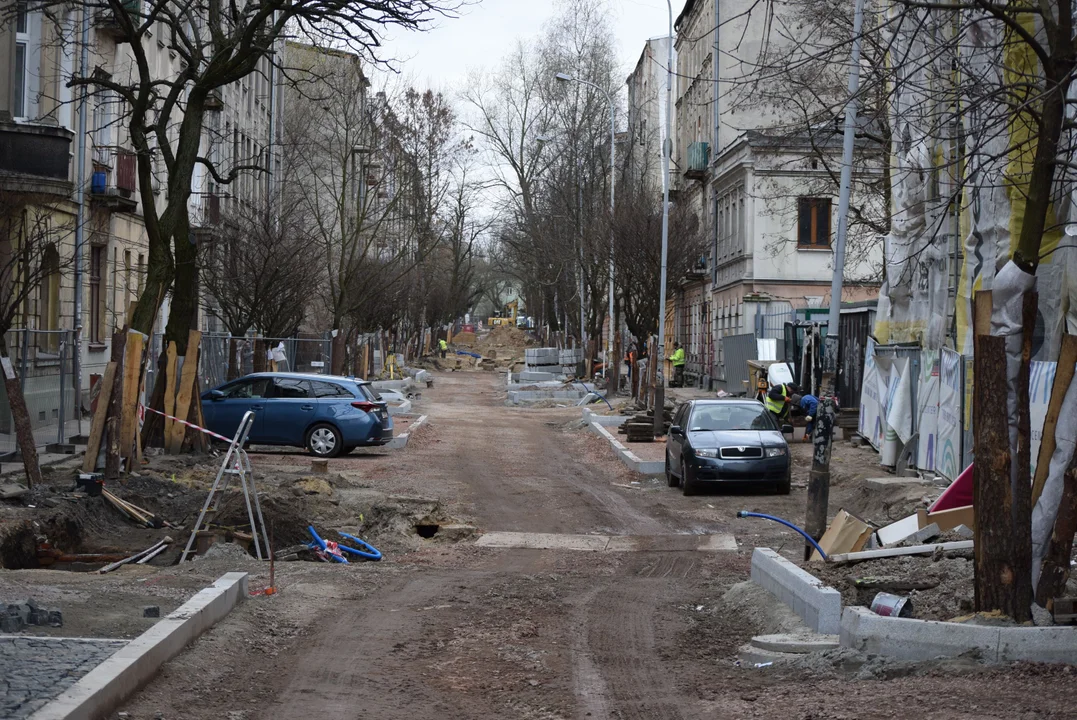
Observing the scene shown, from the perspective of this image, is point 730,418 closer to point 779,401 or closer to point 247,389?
point 779,401

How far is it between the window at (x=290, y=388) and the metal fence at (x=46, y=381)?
12.6ft

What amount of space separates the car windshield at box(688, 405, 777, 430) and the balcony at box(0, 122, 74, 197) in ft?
38.6

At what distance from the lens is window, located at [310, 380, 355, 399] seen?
23.9m

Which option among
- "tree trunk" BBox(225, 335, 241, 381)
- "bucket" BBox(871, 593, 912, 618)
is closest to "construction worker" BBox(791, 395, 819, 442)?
"tree trunk" BBox(225, 335, 241, 381)

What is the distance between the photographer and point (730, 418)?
818 inches

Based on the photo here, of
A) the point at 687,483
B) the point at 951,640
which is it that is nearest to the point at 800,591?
the point at 951,640

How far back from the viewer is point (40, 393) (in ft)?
67.0

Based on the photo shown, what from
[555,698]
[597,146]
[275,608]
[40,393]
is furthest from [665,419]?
[597,146]

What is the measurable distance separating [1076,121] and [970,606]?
3.53 metres

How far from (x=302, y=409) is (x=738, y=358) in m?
19.3

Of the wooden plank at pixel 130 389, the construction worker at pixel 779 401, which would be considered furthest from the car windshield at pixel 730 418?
the wooden plank at pixel 130 389

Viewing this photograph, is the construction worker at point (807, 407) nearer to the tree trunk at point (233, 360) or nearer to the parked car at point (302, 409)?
the parked car at point (302, 409)

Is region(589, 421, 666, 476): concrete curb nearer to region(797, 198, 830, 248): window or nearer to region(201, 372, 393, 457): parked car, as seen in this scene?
region(201, 372, 393, 457): parked car

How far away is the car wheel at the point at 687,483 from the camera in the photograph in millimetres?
19641
